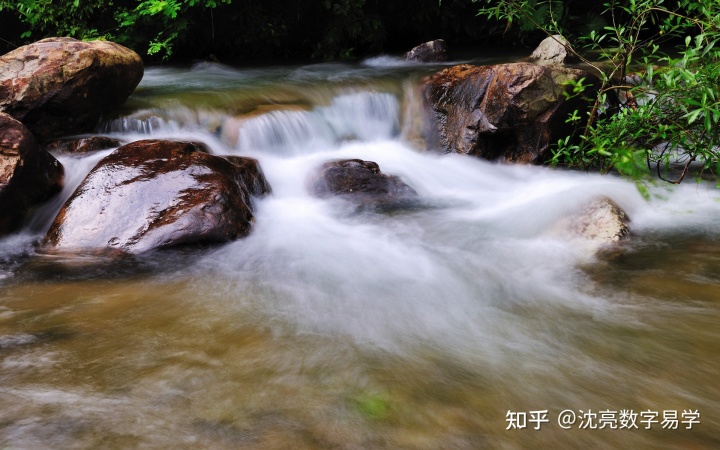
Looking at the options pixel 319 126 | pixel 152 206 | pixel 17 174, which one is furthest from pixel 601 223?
pixel 17 174

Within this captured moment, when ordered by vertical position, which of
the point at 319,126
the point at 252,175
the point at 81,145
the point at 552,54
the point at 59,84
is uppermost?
the point at 59,84

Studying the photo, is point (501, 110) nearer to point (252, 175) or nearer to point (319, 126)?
point (319, 126)

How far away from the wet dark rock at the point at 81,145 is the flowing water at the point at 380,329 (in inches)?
7.4

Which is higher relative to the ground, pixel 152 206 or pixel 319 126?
pixel 319 126

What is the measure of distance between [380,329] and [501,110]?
12.2 feet

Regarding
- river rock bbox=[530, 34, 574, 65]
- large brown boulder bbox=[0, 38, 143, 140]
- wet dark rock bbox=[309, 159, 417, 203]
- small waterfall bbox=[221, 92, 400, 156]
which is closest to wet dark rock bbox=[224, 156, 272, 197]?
wet dark rock bbox=[309, 159, 417, 203]

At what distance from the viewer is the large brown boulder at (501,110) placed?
19.7ft

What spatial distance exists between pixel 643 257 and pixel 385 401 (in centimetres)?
248

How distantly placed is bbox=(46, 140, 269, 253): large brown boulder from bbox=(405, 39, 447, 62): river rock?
582 cm

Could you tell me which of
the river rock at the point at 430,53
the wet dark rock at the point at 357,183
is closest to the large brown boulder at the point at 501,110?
the wet dark rock at the point at 357,183

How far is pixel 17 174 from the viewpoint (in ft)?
15.2

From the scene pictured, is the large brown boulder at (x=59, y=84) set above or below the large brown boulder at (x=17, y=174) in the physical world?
above

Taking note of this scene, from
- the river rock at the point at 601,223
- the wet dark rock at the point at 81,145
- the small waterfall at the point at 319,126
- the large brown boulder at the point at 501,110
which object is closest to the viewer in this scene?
the river rock at the point at 601,223

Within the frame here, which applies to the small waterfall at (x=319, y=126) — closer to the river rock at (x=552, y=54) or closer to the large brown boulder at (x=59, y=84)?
the large brown boulder at (x=59, y=84)
